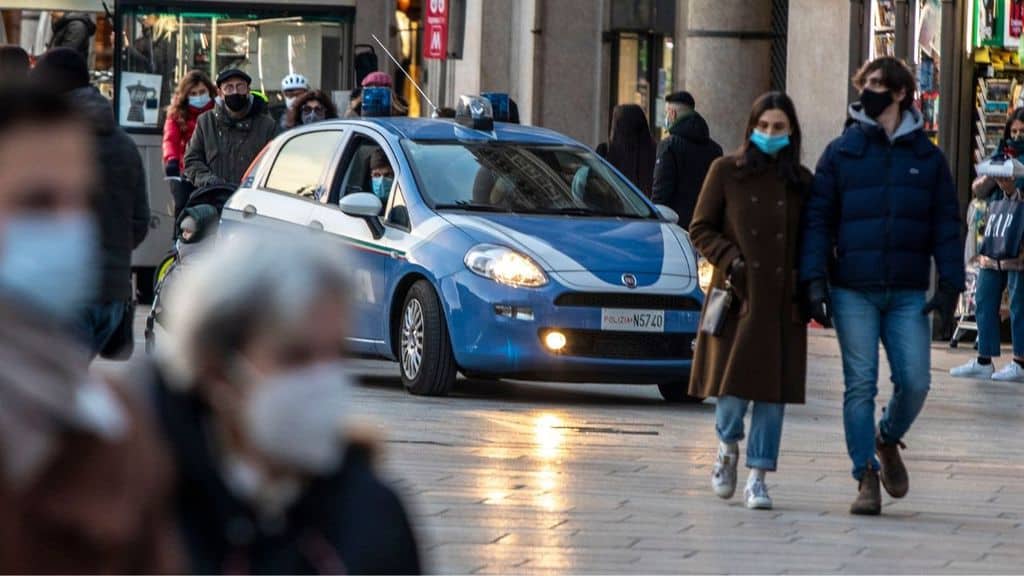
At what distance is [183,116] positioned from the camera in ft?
61.6

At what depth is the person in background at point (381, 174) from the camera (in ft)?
45.6

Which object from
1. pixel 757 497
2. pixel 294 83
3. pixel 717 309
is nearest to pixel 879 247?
pixel 717 309

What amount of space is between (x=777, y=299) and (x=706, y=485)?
3.34 ft

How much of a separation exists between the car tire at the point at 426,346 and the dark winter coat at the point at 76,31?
1157 centimetres

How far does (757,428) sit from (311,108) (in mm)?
9556

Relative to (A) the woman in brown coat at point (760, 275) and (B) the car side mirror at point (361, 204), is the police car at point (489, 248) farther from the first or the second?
(A) the woman in brown coat at point (760, 275)

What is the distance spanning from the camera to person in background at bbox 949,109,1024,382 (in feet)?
53.4

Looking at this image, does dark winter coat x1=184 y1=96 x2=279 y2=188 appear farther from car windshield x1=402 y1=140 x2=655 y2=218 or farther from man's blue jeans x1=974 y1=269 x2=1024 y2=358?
man's blue jeans x1=974 y1=269 x2=1024 y2=358

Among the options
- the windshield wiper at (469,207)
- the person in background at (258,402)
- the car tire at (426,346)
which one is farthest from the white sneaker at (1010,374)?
the person in background at (258,402)

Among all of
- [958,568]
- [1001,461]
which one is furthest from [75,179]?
[1001,461]

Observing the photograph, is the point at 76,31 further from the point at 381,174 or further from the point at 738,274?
the point at 738,274

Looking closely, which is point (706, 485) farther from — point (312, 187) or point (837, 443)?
point (312, 187)

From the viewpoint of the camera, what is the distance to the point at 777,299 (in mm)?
9242

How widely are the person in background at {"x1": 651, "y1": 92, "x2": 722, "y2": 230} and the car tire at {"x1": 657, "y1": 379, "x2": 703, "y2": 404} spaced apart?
2.61 metres
